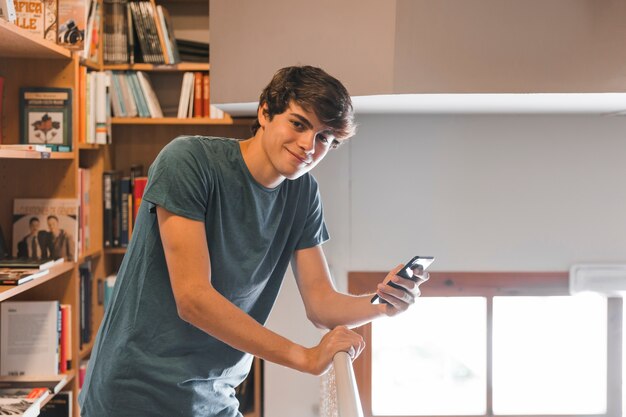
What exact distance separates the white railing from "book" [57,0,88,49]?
1800mm

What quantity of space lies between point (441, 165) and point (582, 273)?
72 centimetres

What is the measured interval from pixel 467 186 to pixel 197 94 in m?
1.20

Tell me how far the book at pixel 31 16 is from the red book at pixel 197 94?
0.81 meters

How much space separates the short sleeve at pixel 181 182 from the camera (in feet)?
4.48

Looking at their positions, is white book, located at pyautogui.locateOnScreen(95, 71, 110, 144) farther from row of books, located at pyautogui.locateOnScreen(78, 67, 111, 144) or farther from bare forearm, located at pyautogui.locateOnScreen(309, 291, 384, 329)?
bare forearm, located at pyautogui.locateOnScreen(309, 291, 384, 329)

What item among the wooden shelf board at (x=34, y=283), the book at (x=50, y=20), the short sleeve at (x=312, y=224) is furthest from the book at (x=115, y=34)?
the short sleeve at (x=312, y=224)

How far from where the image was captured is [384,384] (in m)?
3.26

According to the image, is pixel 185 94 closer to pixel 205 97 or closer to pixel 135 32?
pixel 205 97

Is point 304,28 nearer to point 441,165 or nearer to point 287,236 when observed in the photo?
point 287,236

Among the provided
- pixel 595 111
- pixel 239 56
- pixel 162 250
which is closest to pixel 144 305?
pixel 162 250

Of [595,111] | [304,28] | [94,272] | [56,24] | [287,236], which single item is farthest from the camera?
[94,272]

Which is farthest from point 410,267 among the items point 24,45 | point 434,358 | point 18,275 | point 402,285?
point 434,358

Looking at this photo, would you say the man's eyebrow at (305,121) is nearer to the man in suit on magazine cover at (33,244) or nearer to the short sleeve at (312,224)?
the short sleeve at (312,224)

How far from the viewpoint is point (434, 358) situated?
3.32 m
